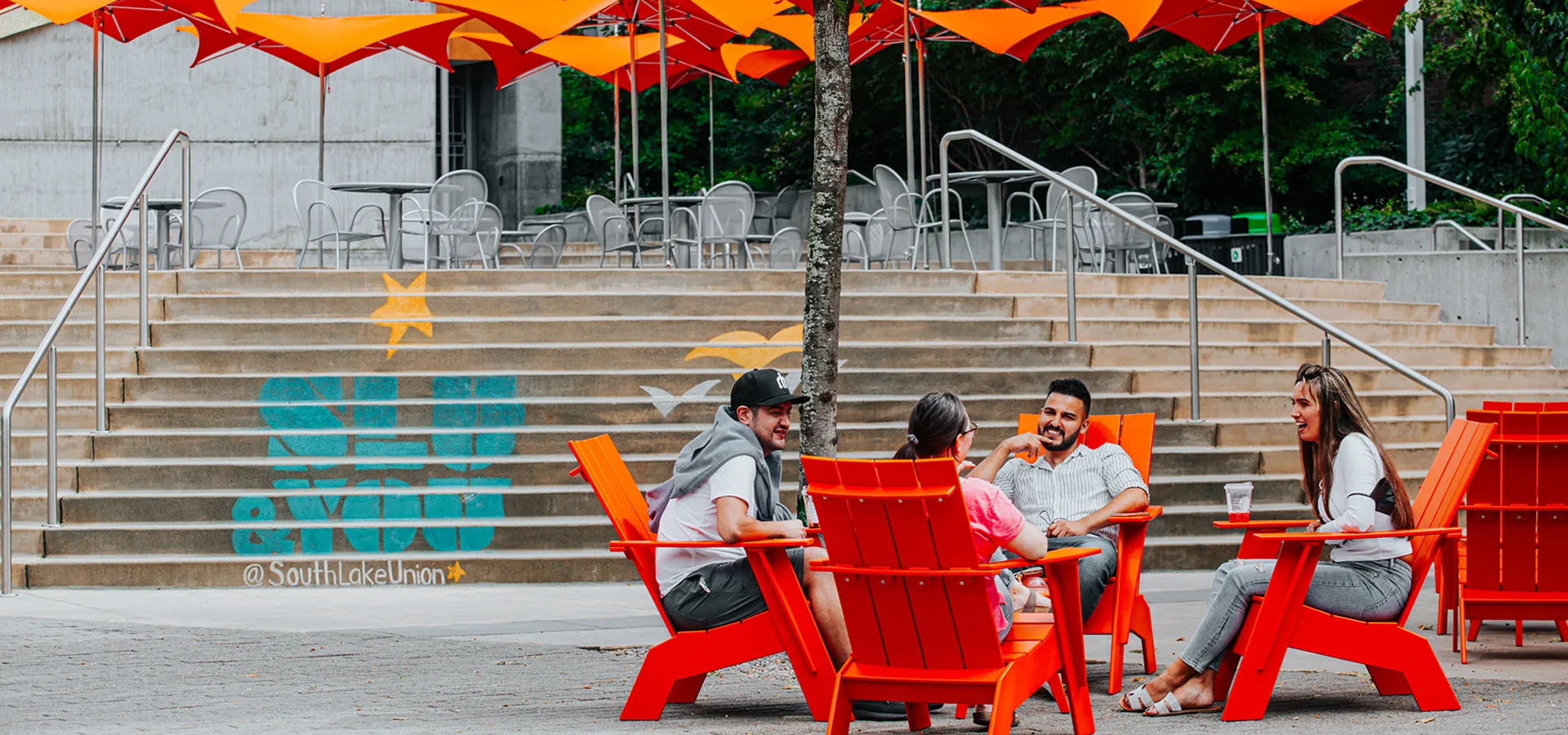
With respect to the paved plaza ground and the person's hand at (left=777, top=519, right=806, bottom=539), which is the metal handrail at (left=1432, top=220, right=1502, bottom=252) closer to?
the paved plaza ground

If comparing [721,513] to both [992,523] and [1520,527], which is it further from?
[1520,527]

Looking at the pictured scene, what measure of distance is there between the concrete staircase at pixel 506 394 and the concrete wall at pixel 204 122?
276 inches

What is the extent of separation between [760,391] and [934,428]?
2.09 feet

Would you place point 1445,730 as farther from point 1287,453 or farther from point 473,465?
point 473,465

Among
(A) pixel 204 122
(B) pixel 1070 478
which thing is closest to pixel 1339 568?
(B) pixel 1070 478

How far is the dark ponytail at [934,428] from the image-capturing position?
16.9ft

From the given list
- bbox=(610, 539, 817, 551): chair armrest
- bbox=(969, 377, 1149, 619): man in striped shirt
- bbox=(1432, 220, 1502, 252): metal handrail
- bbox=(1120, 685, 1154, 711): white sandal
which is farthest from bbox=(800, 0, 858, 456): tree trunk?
bbox=(1432, 220, 1502, 252): metal handrail

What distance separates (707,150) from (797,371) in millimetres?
19125

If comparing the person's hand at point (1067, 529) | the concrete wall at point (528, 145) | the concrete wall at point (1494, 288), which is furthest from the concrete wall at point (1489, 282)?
the concrete wall at point (528, 145)

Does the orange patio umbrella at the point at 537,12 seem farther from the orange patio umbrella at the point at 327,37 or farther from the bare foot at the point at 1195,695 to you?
the bare foot at the point at 1195,695

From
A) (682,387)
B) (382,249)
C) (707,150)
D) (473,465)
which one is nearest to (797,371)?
(682,387)

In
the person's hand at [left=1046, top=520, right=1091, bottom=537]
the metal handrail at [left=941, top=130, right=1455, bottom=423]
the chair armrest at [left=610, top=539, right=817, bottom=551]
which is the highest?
the metal handrail at [left=941, top=130, right=1455, bottom=423]

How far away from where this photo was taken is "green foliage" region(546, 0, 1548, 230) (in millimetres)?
20328

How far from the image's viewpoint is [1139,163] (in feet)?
74.3
